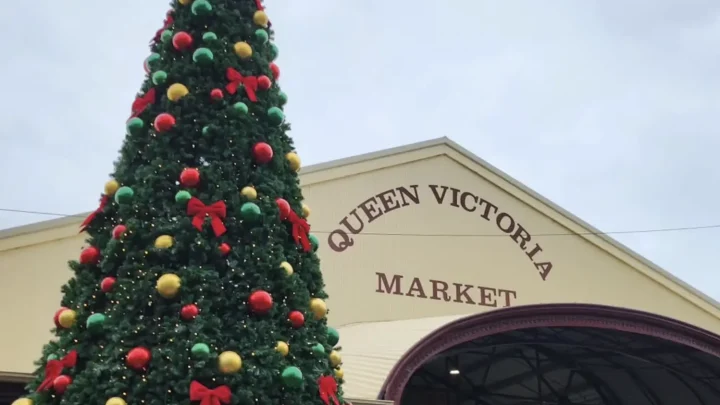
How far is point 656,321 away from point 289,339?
25.4 feet

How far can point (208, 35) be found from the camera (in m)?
5.35

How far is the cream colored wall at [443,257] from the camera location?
13.3 metres

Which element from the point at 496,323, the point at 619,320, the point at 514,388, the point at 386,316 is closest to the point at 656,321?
the point at 619,320

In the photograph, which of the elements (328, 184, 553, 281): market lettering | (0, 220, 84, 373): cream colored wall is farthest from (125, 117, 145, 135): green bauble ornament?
(328, 184, 553, 281): market lettering

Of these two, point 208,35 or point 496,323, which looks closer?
point 208,35

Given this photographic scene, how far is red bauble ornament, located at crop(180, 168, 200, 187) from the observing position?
189 inches

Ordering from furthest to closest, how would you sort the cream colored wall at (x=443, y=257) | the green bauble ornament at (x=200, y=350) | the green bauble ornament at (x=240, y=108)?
the cream colored wall at (x=443, y=257)
the green bauble ornament at (x=240, y=108)
the green bauble ornament at (x=200, y=350)

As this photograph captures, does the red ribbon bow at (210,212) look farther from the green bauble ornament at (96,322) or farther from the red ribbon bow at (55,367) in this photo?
the red ribbon bow at (55,367)

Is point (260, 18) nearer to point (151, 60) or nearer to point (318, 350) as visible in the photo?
point (151, 60)

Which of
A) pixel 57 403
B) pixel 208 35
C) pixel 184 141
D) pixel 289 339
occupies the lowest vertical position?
pixel 57 403

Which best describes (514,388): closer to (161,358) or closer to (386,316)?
(386,316)

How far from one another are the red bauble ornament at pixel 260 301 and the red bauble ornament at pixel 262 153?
0.93 m

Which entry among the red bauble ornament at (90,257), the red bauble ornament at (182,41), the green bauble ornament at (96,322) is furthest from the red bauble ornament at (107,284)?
the red bauble ornament at (182,41)

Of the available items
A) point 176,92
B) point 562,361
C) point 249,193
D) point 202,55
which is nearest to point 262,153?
point 249,193
